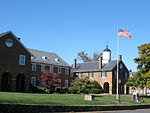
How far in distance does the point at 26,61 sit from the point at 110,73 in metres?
23.4

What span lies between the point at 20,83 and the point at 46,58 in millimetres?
12042

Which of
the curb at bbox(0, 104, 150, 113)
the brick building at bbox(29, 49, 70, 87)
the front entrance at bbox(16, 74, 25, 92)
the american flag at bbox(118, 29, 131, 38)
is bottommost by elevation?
the curb at bbox(0, 104, 150, 113)

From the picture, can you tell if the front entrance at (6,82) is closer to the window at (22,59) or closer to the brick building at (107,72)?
the window at (22,59)

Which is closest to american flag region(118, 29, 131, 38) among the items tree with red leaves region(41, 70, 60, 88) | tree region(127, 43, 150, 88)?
tree region(127, 43, 150, 88)

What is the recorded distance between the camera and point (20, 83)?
4991 cm

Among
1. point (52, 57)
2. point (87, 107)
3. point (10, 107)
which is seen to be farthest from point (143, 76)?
point (10, 107)

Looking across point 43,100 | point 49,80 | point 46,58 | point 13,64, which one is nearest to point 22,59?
point 13,64

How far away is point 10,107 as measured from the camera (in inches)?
663

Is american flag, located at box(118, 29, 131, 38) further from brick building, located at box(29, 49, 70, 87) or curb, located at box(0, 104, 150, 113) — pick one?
brick building, located at box(29, 49, 70, 87)

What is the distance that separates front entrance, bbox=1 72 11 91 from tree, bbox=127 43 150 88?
2091cm

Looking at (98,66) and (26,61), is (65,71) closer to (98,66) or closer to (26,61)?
(98,66)

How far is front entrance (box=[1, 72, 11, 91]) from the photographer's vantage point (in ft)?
153

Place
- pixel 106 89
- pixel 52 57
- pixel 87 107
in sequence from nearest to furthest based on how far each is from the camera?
pixel 87 107 → pixel 52 57 → pixel 106 89

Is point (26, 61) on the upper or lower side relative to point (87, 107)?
upper
